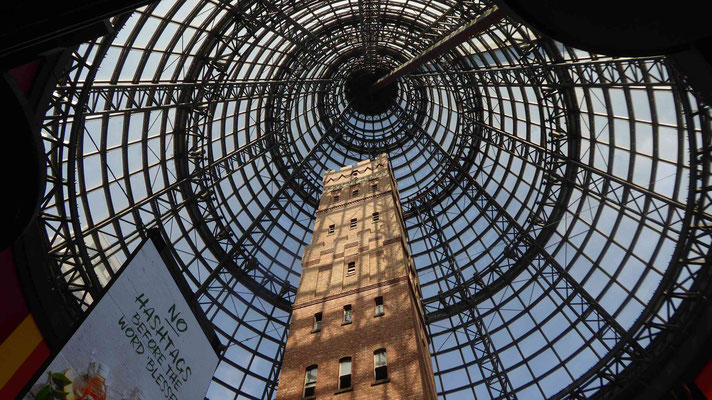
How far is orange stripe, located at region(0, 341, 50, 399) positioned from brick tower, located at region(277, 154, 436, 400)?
31.7 feet

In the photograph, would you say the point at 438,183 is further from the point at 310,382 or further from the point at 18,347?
the point at 18,347

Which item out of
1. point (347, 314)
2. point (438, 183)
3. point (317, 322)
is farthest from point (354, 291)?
point (438, 183)

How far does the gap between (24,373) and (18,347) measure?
1000mm

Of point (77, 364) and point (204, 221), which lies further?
point (204, 221)

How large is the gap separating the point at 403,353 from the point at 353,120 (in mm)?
37591

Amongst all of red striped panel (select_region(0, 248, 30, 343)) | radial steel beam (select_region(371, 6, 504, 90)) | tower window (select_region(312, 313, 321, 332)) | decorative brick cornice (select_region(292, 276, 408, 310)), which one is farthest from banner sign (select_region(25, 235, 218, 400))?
radial steel beam (select_region(371, 6, 504, 90))

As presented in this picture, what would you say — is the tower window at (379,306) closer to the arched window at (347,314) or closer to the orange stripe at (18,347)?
the arched window at (347,314)

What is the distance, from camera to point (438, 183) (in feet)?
145

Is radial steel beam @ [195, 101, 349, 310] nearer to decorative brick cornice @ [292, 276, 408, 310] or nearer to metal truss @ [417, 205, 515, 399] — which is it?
decorative brick cornice @ [292, 276, 408, 310]

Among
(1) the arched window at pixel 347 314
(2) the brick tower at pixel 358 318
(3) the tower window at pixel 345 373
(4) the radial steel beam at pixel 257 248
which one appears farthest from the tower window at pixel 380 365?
(4) the radial steel beam at pixel 257 248

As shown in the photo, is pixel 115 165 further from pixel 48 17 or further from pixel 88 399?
pixel 48 17

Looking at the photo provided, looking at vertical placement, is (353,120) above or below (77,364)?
above

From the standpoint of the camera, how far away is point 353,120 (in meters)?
52.8

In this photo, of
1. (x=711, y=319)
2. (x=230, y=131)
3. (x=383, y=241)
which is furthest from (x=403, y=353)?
(x=230, y=131)
